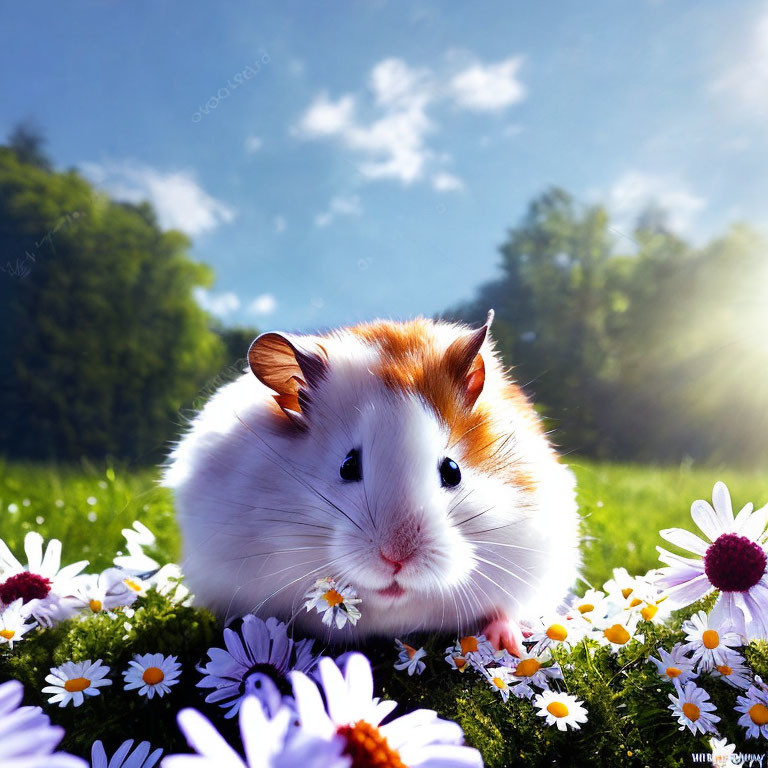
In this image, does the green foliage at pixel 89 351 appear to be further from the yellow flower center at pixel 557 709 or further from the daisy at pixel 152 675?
the yellow flower center at pixel 557 709

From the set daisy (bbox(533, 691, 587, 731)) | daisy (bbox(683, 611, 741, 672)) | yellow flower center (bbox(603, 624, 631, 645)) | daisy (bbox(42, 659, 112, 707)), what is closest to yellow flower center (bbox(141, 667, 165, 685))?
daisy (bbox(42, 659, 112, 707))

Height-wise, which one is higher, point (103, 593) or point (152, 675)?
point (103, 593)

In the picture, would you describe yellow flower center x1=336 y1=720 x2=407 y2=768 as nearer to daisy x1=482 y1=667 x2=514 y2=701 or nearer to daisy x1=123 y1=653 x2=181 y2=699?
daisy x1=482 y1=667 x2=514 y2=701

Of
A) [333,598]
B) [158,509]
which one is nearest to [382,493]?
[333,598]

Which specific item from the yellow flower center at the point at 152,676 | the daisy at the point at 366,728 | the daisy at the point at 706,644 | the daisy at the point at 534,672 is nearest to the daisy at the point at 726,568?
the daisy at the point at 706,644

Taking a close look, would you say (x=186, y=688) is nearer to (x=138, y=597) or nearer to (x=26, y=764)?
(x=138, y=597)

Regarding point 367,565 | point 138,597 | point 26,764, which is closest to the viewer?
point 26,764

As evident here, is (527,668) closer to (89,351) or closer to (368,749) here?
(368,749)

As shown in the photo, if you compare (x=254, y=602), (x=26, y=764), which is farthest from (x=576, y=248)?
(x=26, y=764)
